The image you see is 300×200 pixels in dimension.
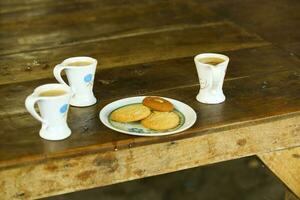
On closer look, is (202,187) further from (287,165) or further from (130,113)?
(130,113)

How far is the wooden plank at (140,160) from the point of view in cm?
86

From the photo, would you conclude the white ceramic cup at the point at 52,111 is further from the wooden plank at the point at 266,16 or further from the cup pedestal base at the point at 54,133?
the wooden plank at the point at 266,16

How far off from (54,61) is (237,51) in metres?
0.49

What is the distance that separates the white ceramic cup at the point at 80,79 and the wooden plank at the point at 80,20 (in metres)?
0.43

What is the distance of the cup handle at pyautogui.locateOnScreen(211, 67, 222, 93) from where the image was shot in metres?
1.01

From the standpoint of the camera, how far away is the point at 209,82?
1.02m

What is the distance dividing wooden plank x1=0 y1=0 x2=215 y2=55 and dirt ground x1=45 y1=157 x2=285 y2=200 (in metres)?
0.64

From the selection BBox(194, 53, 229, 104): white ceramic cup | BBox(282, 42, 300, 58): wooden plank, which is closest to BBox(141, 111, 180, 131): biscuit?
BBox(194, 53, 229, 104): white ceramic cup

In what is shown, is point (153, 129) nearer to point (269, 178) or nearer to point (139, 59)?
point (139, 59)

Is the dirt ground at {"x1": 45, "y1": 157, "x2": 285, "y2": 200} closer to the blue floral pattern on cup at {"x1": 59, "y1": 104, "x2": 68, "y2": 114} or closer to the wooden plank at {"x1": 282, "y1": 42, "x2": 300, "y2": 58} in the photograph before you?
the wooden plank at {"x1": 282, "y1": 42, "x2": 300, "y2": 58}

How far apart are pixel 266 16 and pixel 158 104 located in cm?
79

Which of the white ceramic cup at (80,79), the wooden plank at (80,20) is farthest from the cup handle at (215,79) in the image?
the wooden plank at (80,20)

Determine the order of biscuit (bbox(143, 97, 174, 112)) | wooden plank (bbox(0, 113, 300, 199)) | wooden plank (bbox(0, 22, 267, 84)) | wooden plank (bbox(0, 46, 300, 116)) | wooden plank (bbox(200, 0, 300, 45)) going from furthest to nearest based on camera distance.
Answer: wooden plank (bbox(200, 0, 300, 45))
wooden plank (bbox(0, 22, 267, 84))
wooden plank (bbox(0, 46, 300, 116))
biscuit (bbox(143, 97, 174, 112))
wooden plank (bbox(0, 113, 300, 199))

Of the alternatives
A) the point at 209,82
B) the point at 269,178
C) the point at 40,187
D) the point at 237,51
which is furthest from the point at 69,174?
the point at 269,178
